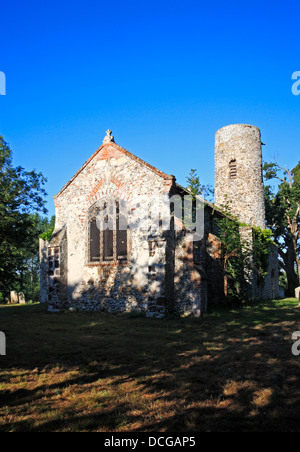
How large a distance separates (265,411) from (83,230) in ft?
42.5

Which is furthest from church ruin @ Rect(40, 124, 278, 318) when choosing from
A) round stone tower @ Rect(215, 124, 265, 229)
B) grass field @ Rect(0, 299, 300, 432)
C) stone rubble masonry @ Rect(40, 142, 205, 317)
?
round stone tower @ Rect(215, 124, 265, 229)

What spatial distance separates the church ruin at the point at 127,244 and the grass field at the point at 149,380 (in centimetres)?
321

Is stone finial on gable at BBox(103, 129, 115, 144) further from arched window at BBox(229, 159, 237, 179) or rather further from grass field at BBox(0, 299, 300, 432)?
arched window at BBox(229, 159, 237, 179)

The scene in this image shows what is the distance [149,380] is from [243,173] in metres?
21.4

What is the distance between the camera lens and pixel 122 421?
13.3 ft

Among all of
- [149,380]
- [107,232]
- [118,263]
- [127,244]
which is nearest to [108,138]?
[107,232]

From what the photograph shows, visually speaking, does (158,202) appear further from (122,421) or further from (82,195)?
(122,421)

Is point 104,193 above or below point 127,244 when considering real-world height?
above

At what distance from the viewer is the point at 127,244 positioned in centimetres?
1499

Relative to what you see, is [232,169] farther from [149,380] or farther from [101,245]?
[149,380]

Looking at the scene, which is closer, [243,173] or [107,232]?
[107,232]

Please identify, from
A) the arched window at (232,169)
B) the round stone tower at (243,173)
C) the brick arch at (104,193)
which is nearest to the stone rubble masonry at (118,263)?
the brick arch at (104,193)

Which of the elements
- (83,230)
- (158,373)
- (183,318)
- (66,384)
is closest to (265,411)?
(158,373)

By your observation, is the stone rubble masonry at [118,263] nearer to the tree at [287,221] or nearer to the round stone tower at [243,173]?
the round stone tower at [243,173]
